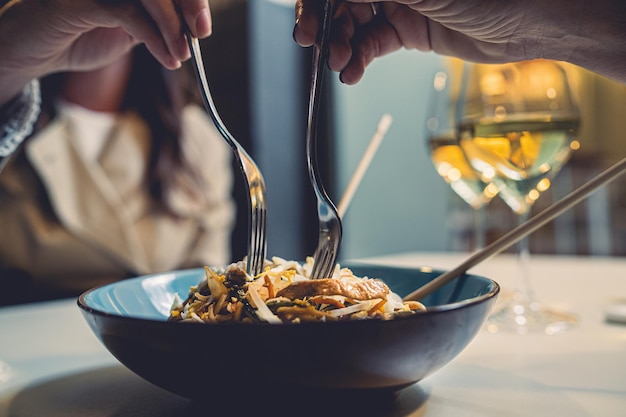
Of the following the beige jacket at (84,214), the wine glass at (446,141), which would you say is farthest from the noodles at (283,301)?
the beige jacket at (84,214)

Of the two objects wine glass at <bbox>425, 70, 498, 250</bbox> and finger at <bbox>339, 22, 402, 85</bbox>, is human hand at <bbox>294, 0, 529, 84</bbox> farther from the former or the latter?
wine glass at <bbox>425, 70, 498, 250</bbox>

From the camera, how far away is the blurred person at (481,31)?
1.70ft

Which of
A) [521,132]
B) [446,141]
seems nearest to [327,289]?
[521,132]

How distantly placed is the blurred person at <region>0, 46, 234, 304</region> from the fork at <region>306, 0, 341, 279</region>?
4.70 ft

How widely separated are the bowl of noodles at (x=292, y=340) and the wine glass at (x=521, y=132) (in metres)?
0.35

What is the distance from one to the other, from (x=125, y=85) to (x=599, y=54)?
1.73 m

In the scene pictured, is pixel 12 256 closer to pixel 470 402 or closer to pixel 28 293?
pixel 28 293

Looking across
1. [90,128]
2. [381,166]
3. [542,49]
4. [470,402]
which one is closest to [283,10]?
[381,166]

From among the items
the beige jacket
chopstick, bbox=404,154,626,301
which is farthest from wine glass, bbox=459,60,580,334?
the beige jacket

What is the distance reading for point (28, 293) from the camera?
1818mm

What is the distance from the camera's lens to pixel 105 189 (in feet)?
6.02

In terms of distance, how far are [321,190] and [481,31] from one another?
23 cm

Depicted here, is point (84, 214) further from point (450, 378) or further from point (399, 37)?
Result: point (450, 378)

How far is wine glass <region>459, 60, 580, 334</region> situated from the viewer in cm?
76
